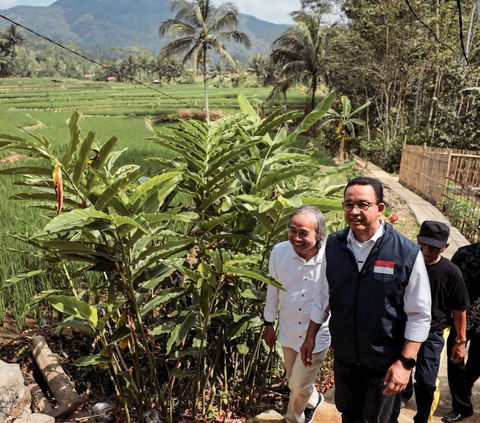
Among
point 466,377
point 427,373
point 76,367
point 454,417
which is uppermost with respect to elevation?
point 427,373

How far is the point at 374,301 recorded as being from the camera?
1.63 metres

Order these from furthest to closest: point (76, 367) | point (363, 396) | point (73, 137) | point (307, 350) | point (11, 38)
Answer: point (11, 38) → point (76, 367) → point (307, 350) → point (363, 396) → point (73, 137)

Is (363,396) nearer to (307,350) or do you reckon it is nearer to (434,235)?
(307,350)

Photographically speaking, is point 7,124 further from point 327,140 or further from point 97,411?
point 97,411

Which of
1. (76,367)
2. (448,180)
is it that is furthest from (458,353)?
(448,180)

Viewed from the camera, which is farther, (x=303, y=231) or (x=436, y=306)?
(x=436, y=306)

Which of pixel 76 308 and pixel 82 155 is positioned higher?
pixel 82 155

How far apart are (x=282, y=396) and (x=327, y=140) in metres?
16.2

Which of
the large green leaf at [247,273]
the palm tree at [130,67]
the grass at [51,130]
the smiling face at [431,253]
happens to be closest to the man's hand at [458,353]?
the smiling face at [431,253]

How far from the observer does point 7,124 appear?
57.7 feet

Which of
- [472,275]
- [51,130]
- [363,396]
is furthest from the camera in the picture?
[51,130]

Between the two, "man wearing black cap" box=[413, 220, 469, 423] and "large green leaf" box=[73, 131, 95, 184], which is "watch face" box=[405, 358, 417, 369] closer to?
"man wearing black cap" box=[413, 220, 469, 423]

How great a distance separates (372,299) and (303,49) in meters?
21.1

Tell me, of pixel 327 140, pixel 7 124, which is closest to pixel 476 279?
pixel 327 140
